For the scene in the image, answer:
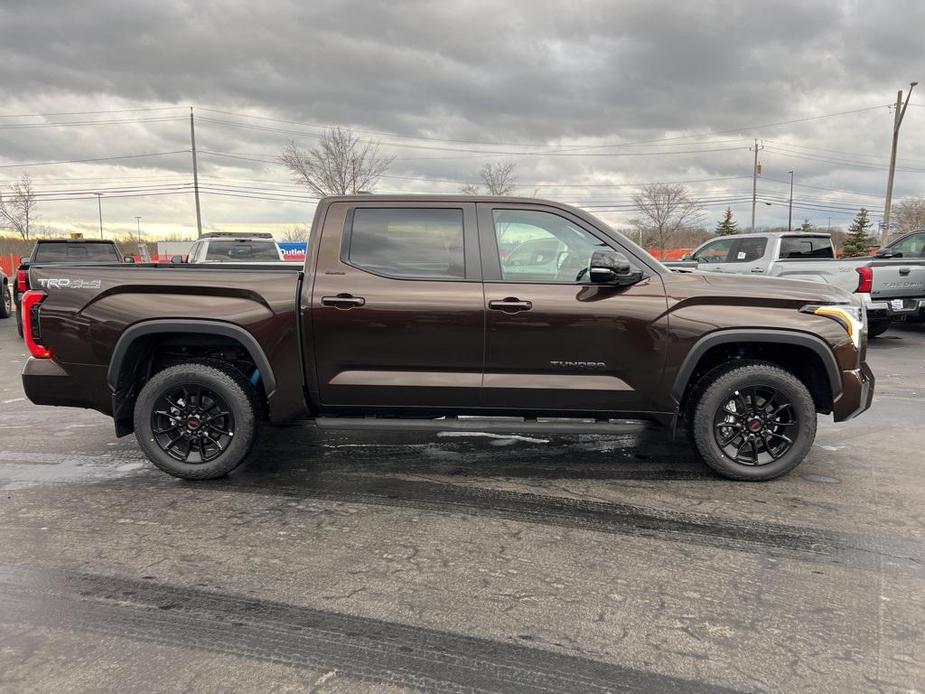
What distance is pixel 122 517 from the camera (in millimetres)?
3725

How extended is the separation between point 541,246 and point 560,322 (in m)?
0.57

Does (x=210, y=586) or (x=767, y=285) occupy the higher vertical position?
(x=767, y=285)

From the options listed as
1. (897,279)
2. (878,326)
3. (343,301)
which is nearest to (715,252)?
(878,326)

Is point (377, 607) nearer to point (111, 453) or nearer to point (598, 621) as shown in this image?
point (598, 621)

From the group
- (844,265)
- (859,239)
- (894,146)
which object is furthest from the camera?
(859,239)

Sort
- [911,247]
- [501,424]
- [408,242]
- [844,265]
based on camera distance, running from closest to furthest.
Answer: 1. [501,424]
2. [408,242]
3. [844,265]
4. [911,247]

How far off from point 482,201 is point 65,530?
10.6 ft

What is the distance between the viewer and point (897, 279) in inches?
394

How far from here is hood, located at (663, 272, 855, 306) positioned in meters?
4.02

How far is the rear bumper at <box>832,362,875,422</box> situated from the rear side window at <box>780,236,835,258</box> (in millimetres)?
8089

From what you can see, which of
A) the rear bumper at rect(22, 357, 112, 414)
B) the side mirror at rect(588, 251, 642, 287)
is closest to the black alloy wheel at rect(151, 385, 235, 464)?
the rear bumper at rect(22, 357, 112, 414)

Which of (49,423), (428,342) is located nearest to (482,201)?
(428,342)

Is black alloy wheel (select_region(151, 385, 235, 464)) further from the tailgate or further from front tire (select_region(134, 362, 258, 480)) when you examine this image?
the tailgate

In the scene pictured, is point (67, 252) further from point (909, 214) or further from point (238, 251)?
point (909, 214)
